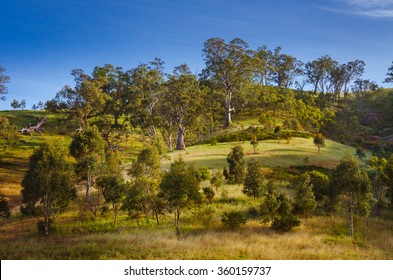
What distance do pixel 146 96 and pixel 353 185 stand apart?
165ft

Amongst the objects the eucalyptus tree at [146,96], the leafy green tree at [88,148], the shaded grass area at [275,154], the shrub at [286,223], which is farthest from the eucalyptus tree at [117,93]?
the shrub at [286,223]

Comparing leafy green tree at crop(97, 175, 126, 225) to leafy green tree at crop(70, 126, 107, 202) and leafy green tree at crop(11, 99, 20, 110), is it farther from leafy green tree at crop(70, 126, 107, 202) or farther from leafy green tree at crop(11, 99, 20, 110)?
leafy green tree at crop(11, 99, 20, 110)

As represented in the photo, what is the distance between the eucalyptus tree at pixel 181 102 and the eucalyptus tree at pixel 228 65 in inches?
485

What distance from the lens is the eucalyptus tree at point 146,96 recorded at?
6262cm

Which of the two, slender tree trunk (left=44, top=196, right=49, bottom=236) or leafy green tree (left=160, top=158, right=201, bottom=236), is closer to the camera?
leafy green tree (left=160, top=158, right=201, bottom=236)

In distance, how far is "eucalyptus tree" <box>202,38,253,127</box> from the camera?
76.2 m

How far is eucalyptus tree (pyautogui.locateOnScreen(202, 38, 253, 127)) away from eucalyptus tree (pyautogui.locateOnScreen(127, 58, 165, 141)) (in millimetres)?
16436

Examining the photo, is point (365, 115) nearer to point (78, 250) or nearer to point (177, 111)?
point (177, 111)

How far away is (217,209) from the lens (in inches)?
1064

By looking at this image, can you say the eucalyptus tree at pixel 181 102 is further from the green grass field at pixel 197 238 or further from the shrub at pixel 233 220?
the shrub at pixel 233 220

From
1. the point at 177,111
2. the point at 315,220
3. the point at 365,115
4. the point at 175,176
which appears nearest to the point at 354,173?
the point at 315,220

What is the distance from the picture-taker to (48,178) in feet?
69.9

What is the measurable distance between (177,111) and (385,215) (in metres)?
45.2

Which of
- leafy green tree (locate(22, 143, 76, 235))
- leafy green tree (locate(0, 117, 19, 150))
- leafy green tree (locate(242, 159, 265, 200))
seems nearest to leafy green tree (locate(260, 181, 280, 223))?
leafy green tree (locate(242, 159, 265, 200))
